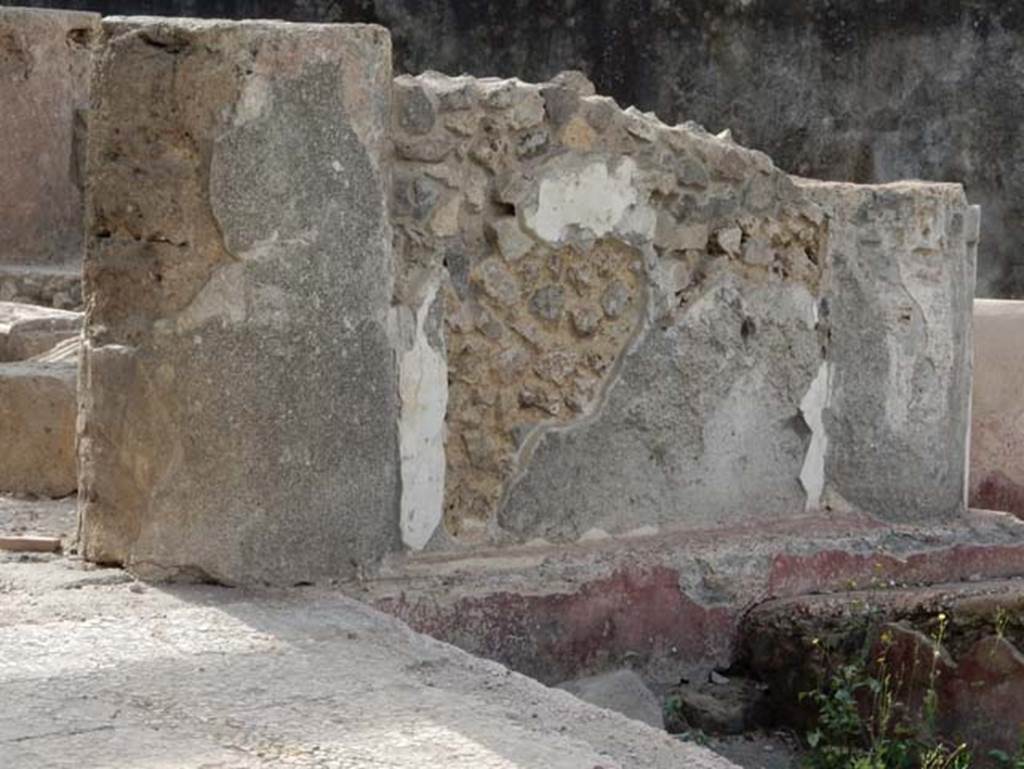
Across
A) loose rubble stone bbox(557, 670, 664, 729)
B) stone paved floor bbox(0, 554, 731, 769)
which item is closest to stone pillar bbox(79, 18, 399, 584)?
stone paved floor bbox(0, 554, 731, 769)

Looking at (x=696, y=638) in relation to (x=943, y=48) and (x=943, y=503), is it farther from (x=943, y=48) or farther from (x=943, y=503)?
(x=943, y=48)

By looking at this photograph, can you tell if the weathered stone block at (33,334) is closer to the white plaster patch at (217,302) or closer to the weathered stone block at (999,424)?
the white plaster patch at (217,302)

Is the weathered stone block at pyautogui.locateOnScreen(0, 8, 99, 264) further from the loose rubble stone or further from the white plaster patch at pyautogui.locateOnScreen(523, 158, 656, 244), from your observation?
the loose rubble stone

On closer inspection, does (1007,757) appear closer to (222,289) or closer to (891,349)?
(891,349)

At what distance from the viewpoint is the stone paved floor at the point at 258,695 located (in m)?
2.97

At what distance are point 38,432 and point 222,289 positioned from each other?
3.90 ft

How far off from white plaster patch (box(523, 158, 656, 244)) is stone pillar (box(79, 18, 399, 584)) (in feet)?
1.57

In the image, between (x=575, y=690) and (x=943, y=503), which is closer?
(x=575, y=690)

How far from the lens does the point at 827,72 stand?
33.9 feet

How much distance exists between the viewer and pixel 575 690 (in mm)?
4250

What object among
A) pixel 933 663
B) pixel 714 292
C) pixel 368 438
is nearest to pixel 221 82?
pixel 368 438

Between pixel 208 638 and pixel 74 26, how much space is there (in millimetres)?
4524

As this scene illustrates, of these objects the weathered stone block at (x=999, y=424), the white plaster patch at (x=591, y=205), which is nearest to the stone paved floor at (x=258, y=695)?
the white plaster patch at (x=591, y=205)

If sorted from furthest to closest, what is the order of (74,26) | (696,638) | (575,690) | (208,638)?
1. (74,26)
2. (696,638)
3. (575,690)
4. (208,638)
